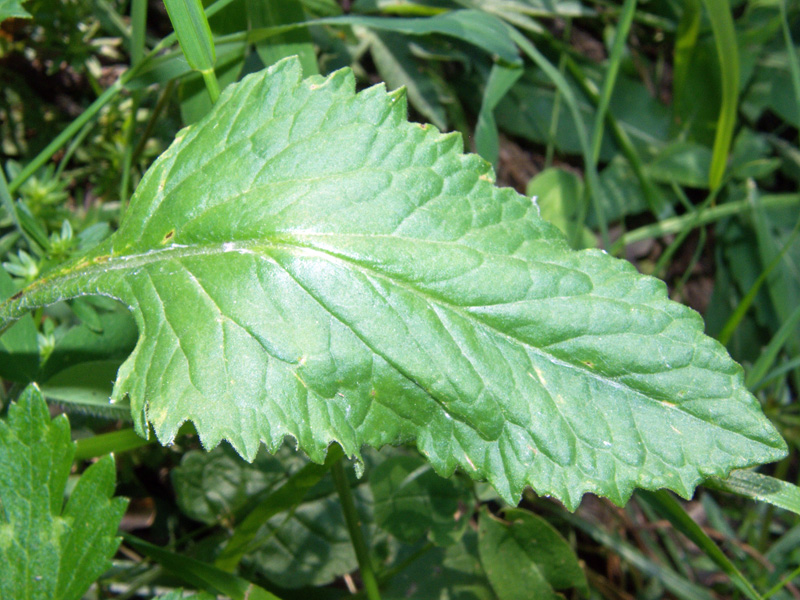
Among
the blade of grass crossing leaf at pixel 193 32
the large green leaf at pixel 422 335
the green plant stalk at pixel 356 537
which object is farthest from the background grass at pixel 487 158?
the large green leaf at pixel 422 335

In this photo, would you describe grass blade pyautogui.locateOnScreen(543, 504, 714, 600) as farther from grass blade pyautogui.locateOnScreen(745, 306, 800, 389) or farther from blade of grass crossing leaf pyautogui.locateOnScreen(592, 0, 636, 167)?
blade of grass crossing leaf pyautogui.locateOnScreen(592, 0, 636, 167)

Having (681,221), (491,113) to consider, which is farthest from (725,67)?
(491,113)

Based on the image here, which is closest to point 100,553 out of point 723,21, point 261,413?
point 261,413

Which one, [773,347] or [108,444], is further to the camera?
[773,347]

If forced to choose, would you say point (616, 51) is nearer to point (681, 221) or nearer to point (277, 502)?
point (681, 221)

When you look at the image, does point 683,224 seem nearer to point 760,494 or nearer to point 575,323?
point 760,494

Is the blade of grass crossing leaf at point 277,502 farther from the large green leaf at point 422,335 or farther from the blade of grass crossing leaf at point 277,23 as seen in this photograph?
the blade of grass crossing leaf at point 277,23
